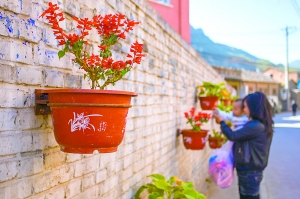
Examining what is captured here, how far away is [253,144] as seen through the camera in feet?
13.6

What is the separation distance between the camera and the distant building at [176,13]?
13.6 metres

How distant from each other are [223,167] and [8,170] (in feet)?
11.2

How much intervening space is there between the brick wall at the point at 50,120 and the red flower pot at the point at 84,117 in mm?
157

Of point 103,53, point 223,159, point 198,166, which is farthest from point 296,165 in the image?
point 103,53


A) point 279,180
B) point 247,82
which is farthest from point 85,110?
point 247,82

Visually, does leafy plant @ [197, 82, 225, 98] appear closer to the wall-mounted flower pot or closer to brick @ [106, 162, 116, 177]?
the wall-mounted flower pot

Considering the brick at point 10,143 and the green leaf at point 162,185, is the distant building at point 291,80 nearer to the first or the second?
the green leaf at point 162,185

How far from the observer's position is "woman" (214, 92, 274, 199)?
13.5 ft

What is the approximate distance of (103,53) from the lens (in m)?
2.04

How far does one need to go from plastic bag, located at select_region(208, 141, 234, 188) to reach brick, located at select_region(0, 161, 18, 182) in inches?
132

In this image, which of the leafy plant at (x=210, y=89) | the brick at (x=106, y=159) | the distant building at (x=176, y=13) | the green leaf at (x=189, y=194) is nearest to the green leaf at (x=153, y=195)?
the green leaf at (x=189, y=194)

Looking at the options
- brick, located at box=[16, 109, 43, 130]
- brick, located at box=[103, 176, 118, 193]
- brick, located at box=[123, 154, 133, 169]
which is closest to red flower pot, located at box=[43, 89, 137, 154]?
brick, located at box=[16, 109, 43, 130]

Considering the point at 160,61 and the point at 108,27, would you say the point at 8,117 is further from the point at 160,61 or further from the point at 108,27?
the point at 160,61

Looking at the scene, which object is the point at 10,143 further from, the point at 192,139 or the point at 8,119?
the point at 192,139
